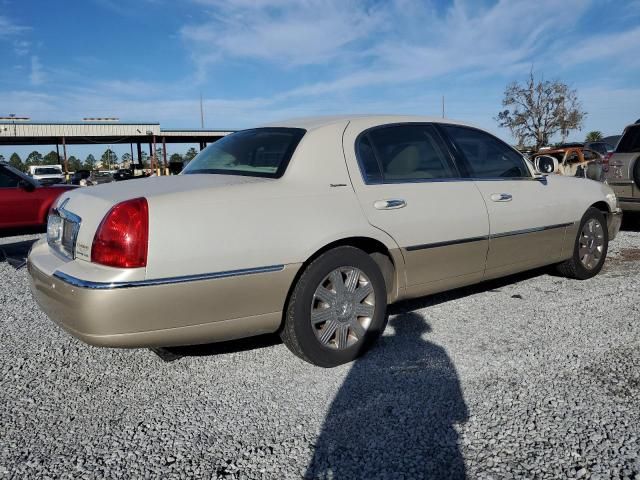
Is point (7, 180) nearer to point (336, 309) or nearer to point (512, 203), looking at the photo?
point (336, 309)

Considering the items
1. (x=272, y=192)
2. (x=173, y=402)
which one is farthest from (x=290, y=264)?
(x=173, y=402)

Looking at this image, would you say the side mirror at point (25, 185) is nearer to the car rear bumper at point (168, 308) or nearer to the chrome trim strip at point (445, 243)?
the car rear bumper at point (168, 308)

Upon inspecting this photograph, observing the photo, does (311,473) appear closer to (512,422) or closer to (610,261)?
(512,422)

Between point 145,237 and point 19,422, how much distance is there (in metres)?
1.10

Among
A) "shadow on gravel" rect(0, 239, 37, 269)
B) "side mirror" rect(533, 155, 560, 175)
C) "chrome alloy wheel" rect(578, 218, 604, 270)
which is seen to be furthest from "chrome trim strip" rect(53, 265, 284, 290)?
"shadow on gravel" rect(0, 239, 37, 269)

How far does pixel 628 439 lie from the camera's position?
2.30 metres

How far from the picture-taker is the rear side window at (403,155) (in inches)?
136

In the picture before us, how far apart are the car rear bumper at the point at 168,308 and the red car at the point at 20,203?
5.73 m

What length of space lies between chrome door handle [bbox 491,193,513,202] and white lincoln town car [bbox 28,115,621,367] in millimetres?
18

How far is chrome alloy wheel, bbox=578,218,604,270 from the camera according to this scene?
502 centimetres

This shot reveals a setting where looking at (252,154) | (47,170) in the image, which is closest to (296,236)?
(252,154)

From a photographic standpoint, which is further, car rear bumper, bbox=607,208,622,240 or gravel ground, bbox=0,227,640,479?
car rear bumper, bbox=607,208,622,240

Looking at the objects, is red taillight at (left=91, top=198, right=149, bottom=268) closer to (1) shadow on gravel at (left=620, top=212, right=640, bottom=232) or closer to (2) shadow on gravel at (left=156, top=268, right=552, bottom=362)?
(2) shadow on gravel at (left=156, top=268, right=552, bottom=362)

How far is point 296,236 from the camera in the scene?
292 centimetres
